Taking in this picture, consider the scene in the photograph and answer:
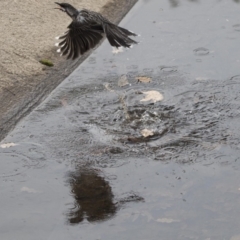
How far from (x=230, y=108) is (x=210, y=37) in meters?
2.32

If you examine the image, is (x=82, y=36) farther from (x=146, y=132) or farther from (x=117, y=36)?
(x=146, y=132)

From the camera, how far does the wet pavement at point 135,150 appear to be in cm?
569

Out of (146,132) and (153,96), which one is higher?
(146,132)

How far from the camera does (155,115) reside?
24.7 feet

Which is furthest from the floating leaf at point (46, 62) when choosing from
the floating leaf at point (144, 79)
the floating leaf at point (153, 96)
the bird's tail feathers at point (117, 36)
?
the bird's tail feathers at point (117, 36)

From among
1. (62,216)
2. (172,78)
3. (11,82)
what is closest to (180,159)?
(62,216)

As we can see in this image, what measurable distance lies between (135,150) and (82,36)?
4.87 feet

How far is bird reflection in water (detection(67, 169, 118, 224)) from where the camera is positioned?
19.0 ft

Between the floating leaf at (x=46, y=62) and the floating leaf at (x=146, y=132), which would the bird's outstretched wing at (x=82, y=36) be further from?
the floating leaf at (x=46, y=62)

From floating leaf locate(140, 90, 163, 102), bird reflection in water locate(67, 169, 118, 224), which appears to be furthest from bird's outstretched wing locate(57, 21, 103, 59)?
bird reflection in water locate(67, 169, 118, 224)

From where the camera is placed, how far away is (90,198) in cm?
607

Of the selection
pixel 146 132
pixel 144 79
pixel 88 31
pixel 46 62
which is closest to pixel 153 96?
pixel 144 79

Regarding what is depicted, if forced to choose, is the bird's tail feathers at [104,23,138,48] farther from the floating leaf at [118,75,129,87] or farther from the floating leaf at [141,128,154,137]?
the floating leaf at [118,75,129,87]

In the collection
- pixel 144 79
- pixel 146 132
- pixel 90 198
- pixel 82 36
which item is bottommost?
pixel 144 79
